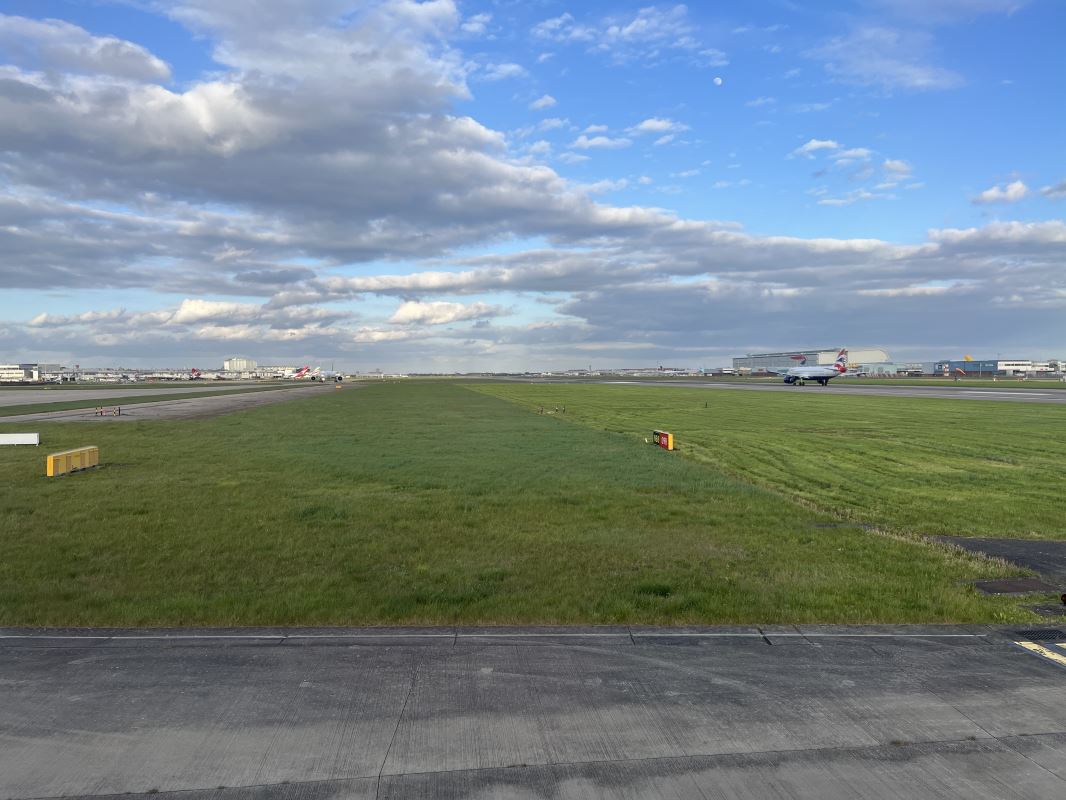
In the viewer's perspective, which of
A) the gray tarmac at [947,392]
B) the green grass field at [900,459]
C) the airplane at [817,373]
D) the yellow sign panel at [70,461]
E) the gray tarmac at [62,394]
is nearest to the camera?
the green grass field at [900,459]

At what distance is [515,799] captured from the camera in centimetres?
458

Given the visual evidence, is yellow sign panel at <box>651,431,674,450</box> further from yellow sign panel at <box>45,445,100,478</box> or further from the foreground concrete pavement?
yellow sign panel at <box>45,445,100,478</box>

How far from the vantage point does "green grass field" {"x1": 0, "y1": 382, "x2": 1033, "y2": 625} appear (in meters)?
8.65

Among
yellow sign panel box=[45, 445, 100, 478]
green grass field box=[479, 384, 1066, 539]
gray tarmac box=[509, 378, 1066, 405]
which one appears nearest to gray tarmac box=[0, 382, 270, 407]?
yellow sign panel box=[45, 445, 100, 478]

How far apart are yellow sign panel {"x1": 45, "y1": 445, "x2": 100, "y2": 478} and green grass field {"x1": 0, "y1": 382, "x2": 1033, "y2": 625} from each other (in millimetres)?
464

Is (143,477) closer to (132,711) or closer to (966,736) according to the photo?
(132,711)

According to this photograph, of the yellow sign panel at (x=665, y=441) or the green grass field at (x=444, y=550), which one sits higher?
the yellow sign panel at (x=665, y=441)

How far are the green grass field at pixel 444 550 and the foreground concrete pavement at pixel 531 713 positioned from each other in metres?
0.91

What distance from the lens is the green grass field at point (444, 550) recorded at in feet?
28.4

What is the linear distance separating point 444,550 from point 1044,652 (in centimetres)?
839

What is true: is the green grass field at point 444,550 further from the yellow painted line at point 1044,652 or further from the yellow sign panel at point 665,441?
the yellow sign panel at point 665,441

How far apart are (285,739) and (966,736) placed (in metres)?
5.46

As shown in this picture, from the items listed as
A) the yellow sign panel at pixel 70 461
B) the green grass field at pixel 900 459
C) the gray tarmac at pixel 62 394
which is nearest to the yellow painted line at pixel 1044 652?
the green grass field at pixel 900 459

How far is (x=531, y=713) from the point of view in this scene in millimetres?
5770
